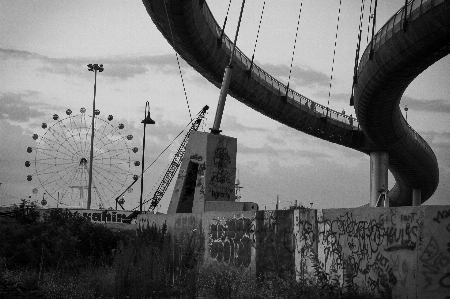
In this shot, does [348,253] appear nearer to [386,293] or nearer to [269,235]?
[386,293]

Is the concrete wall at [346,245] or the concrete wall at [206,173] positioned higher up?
the concrete wall at [206,173]

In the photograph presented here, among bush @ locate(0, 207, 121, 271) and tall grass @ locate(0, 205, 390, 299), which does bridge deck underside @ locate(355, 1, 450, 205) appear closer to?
tall grass @ locate(0, 205, 390, 299)

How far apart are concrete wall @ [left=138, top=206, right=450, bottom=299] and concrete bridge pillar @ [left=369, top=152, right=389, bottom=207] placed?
128 ft

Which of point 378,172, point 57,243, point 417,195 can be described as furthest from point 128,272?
point 417,195

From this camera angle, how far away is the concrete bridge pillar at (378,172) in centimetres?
5491

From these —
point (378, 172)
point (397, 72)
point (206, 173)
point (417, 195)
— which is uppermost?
point (397, 72)

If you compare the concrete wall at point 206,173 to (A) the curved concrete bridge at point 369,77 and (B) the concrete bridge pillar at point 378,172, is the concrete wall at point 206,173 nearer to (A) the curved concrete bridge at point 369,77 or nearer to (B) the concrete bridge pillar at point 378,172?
(A) the curved concrete bridge at point 369,77

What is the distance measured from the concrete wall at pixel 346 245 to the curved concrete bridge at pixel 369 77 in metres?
17.2

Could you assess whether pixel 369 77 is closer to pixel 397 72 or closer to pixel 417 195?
pixel 397 72

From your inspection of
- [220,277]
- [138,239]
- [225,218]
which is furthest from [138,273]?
[138,239]

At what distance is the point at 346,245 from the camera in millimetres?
13180

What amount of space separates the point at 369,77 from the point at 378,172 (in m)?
21.5

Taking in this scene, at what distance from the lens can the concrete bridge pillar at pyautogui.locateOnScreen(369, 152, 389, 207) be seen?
5491cm

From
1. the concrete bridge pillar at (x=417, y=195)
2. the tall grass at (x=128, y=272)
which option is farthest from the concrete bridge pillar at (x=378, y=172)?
the tall grass at (x=128, y=272)
